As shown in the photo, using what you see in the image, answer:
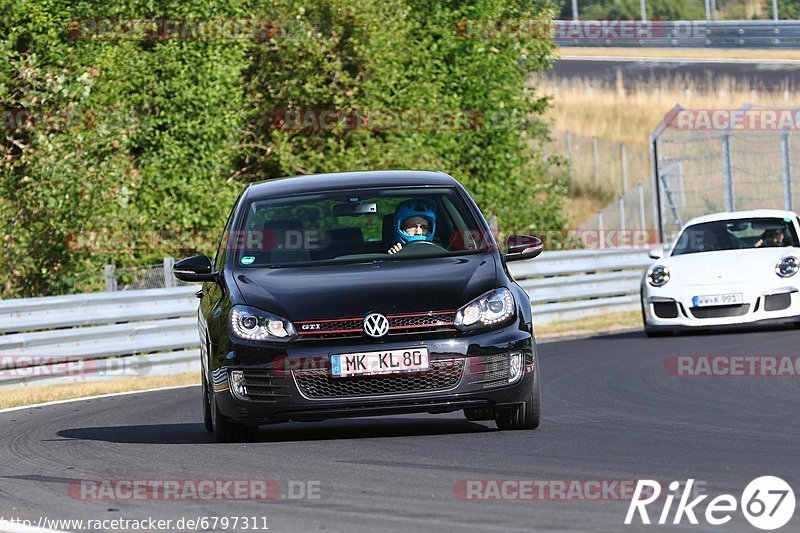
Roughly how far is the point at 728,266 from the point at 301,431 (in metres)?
8.50

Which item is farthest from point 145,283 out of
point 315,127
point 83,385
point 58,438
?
point 58,438

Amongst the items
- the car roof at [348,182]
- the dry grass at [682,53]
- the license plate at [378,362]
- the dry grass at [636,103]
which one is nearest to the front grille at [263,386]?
the license plate at [378,362]

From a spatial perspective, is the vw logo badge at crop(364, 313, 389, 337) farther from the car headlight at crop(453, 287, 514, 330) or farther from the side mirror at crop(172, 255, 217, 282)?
the side mirror at crop(172, 255, 217, 282)

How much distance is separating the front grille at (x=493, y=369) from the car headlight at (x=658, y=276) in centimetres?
922

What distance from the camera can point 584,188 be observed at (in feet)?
146

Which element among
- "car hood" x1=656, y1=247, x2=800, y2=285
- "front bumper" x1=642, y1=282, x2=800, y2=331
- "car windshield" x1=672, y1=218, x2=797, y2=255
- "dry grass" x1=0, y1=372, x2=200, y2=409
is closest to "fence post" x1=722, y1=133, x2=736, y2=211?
"car windshield" x1=672, y1=218, x2=797, y2=255

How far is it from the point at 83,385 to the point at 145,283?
5.34 meters

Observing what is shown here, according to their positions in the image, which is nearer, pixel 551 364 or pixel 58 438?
pixel 58 438

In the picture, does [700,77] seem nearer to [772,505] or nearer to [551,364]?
[551,364]

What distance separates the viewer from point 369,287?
8398 millimetres

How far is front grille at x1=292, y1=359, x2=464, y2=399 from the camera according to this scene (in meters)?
8.25

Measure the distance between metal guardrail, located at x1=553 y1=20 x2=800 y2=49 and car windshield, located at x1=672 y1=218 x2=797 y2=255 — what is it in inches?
1350

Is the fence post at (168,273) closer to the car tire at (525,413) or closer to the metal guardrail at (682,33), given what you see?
the car tire at (525,413)

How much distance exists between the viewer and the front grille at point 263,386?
328 inches
